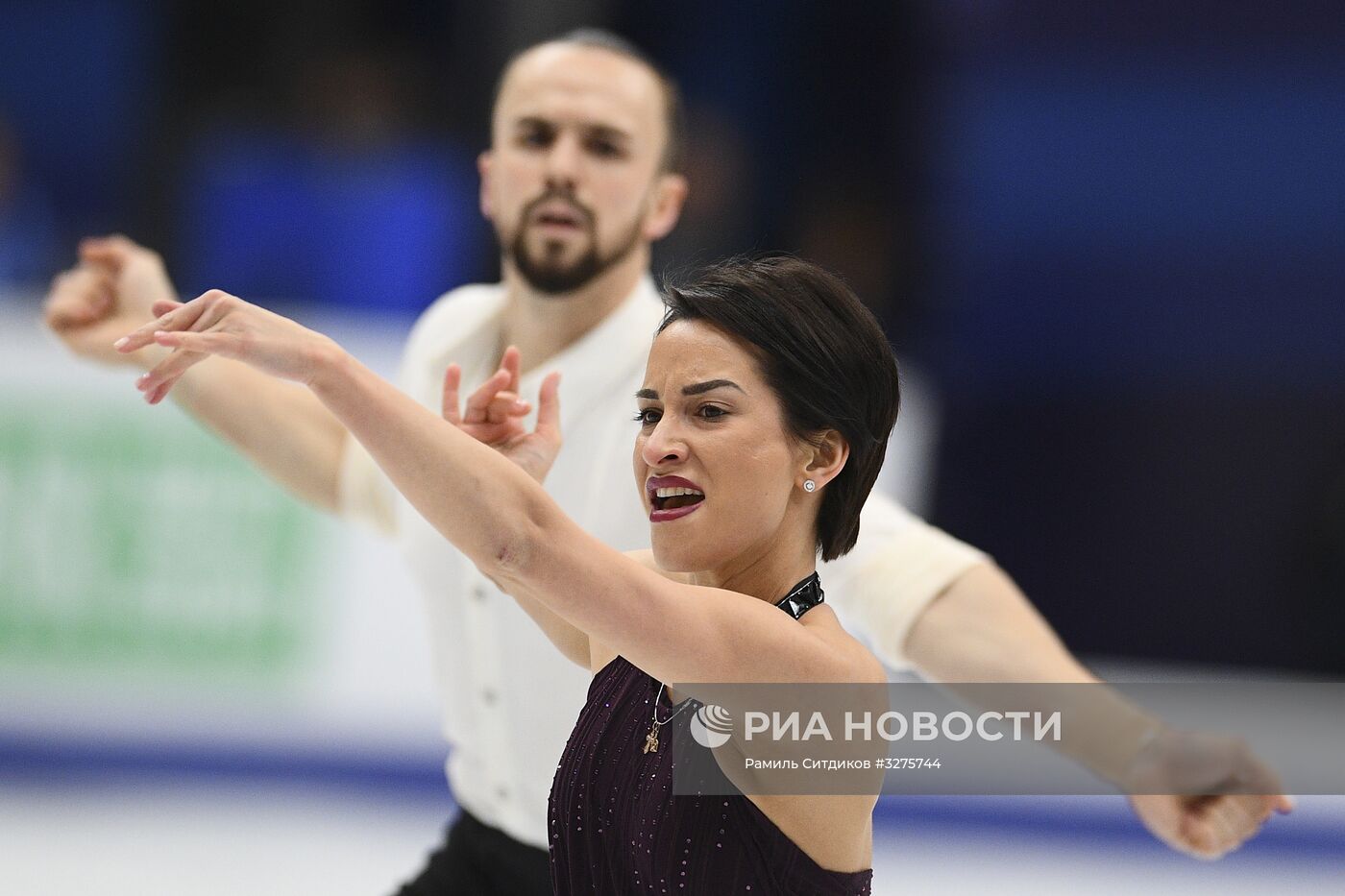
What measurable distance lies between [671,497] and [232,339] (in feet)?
1.88

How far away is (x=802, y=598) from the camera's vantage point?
2.05 meters

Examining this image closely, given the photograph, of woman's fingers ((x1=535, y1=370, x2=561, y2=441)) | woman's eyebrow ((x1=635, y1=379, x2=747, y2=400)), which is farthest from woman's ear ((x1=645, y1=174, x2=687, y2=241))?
woman's eyebrow ((x1=635, y1=379, x2=747, y2=400))

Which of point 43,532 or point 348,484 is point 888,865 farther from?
point 43,532

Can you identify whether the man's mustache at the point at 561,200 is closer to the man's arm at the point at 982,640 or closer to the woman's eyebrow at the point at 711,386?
the man's arm at the point at 982,640

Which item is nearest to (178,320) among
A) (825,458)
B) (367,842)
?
(825,458)

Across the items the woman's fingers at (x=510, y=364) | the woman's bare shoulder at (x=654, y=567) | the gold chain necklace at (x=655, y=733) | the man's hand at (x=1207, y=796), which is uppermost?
the woman's fingers at (x=510, y=364)

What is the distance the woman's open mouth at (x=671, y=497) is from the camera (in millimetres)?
1991

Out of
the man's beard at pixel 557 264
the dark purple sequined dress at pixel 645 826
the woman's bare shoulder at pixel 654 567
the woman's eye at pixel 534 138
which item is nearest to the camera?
the dark purple sequined dress at pixel 645 826

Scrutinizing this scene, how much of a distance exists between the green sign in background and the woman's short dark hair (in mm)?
4023

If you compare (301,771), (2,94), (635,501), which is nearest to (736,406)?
(635,501)

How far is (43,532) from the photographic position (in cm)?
583

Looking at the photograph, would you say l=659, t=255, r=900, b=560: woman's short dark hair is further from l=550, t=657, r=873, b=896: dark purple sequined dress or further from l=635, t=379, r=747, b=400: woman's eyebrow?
l=550, t=657, r=873, b=896: dark purple sequined dress

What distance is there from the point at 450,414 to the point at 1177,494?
5.13 metres

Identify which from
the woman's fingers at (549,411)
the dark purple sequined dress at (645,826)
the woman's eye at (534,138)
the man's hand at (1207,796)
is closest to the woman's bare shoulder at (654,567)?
the dark purple sequined dress at (645,826)
